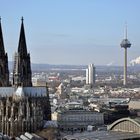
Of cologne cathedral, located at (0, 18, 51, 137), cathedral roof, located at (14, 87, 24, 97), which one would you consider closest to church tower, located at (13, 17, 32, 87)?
cologne cathedral, located at (0, 18, 51, 137)

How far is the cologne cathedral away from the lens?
63.8 m

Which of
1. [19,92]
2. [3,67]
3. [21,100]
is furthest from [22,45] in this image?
[21,100]

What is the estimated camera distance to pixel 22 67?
71.1 metres

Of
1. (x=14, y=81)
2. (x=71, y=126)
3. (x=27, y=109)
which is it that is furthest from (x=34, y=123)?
(x=71, y=126)

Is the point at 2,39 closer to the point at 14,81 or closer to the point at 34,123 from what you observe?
the point at 14,81

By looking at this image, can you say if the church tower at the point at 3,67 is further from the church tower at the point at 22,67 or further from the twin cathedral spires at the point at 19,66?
the church tower at the point at 22,67

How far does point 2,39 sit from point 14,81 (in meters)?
5.50

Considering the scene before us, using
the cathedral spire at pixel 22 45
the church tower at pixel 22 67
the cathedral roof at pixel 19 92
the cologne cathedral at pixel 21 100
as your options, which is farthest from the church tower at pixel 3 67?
the cathedral roof at pixel 19 92

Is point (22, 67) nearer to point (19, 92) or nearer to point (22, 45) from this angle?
point (22, 45)

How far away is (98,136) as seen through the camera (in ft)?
186

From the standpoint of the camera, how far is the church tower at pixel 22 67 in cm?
7075

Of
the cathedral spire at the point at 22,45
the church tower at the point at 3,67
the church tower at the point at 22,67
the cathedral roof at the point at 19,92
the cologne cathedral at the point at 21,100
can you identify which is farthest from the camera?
the cathedral spire at the point at 22,45

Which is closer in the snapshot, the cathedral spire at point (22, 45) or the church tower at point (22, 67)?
the church tower at point (22, 67)

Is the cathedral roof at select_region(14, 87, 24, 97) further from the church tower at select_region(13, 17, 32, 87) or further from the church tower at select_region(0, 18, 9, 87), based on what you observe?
the church tower at select_region(0, 18, 9, 87)
